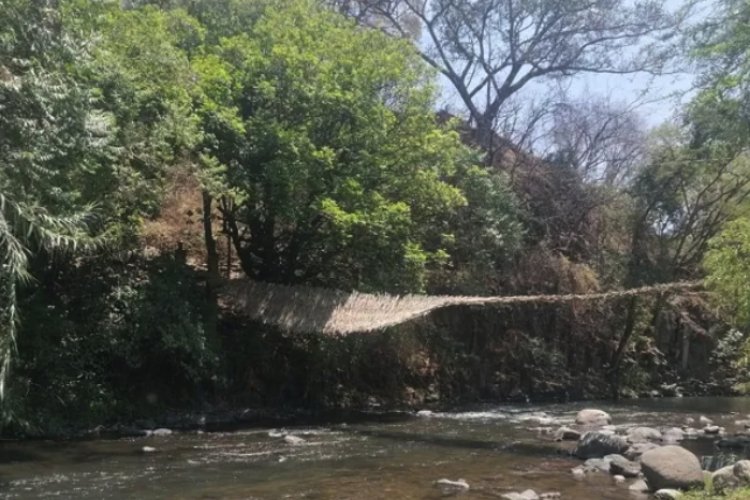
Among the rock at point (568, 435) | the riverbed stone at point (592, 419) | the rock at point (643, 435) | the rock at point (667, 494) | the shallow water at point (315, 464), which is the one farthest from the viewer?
the riverbed stone at point (592, 419)

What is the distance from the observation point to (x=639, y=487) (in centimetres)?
755

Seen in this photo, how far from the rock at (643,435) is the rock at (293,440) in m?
4.15

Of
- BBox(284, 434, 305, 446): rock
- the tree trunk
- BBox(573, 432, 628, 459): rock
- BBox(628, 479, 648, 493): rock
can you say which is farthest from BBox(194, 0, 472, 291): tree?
BBox(628, 479, 648, 493): rock

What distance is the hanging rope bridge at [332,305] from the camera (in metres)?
11.1

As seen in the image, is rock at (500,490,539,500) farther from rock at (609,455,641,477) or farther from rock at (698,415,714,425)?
rock at (698,415,714,425)

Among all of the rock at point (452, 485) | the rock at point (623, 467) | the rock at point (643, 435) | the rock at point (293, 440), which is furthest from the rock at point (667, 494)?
the rock at point (293, 440)

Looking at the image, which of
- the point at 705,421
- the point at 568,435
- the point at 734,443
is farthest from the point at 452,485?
the point at 705,421

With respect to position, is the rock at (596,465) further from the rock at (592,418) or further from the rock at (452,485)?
the rock at (592,418)

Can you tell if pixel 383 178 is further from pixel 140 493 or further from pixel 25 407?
pixel 140 493

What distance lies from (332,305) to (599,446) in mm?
4197

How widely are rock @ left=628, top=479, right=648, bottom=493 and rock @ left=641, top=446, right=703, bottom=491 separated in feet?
0.18

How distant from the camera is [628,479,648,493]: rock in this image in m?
7.48

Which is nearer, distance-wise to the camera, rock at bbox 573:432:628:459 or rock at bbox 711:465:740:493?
rock at bbox 711:465:740:493

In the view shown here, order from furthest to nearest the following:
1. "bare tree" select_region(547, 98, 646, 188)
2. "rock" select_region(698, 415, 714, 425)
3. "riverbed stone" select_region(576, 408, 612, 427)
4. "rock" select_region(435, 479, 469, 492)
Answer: "bare tree" select_region(547, 98, 646, 188), "rock" select_region(698, 415, 714, 425), "riverbed stone" select_region(576, 408, 612, 427), "rock" select_region(435, 479, 469, 492)
